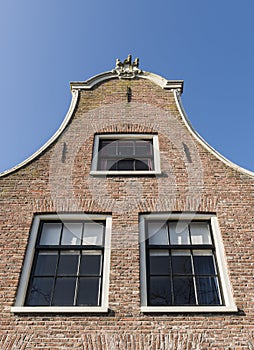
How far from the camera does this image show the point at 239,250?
7.20 m

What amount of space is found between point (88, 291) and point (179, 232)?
89.6 inches

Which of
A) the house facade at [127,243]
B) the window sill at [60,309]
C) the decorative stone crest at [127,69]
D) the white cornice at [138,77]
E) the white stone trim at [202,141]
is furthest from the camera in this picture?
the decorative stone crest at [127,69]

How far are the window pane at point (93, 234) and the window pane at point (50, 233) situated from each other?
Result: 1.90ft

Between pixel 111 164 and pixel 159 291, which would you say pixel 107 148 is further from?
pixel 159 291

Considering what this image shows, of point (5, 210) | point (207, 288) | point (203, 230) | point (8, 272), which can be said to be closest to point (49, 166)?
point (5, 210)

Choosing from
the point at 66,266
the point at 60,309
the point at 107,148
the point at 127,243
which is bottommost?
the point at 60,309

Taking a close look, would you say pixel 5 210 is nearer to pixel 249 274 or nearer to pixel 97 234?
pixel 97 234

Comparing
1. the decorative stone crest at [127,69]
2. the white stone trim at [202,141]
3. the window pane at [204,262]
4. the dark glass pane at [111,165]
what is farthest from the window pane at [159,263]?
the decorative stone crest at [127,69]

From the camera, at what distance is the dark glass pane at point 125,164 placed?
9469mm

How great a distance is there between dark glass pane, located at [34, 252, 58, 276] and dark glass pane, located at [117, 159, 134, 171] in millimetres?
3041

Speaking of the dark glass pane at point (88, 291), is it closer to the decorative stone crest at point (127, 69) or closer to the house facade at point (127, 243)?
the house facade at point (127, 243)

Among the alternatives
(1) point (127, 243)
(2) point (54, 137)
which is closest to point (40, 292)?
(1) point (127, 243)

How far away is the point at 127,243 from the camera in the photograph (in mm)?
7320

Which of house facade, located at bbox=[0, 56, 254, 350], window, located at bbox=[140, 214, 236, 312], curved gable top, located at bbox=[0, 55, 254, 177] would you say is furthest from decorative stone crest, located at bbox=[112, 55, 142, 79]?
window, located at bbox=[140, 214, 236, 312]
